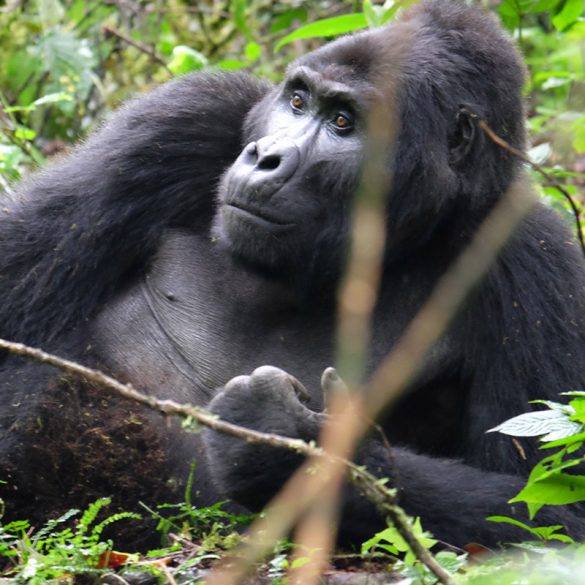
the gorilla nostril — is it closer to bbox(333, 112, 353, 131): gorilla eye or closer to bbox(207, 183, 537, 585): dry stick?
bbox(333, 112, 353, 131): gorilla eye

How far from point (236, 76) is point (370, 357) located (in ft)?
3.99

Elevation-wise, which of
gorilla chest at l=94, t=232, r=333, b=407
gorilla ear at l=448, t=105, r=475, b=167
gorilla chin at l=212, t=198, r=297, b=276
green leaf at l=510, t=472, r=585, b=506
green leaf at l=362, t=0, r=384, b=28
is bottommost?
green leaf at l=510, t=472, r=585, b=506

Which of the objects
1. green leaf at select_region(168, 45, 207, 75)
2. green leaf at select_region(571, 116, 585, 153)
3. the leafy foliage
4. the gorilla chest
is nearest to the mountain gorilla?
the gorilla chest

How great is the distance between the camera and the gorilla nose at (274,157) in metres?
3.42

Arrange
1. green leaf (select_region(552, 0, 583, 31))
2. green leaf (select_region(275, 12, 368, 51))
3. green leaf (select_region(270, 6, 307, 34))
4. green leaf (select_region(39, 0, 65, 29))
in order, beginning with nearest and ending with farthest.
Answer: green leaf (select_region(275, 12, 368, 51)) < green leaf (select_region(552, 0, 583, 31)) < green leaf (select_region(39, 0, 65, 29)) < green leaf (select_region(270, 6, 307, 34))

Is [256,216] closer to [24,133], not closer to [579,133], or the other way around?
[579,133]

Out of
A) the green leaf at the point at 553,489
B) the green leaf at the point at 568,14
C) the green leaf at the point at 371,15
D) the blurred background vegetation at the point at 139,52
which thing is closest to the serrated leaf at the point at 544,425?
the green leaf at the point at 553,489

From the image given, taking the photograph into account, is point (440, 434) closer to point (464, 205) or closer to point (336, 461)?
point (464, 205)

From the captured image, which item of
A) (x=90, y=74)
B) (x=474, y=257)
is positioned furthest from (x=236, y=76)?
(x=90, y=74)

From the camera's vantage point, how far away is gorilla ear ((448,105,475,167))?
12.0 feet

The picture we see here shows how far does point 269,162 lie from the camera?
136 inches

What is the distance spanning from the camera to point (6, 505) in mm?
3523

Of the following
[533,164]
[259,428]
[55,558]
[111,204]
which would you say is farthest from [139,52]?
[55,558]

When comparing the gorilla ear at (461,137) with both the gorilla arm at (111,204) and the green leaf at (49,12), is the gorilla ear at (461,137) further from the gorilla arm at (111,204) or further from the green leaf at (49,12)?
the green leaf at (49,12)
